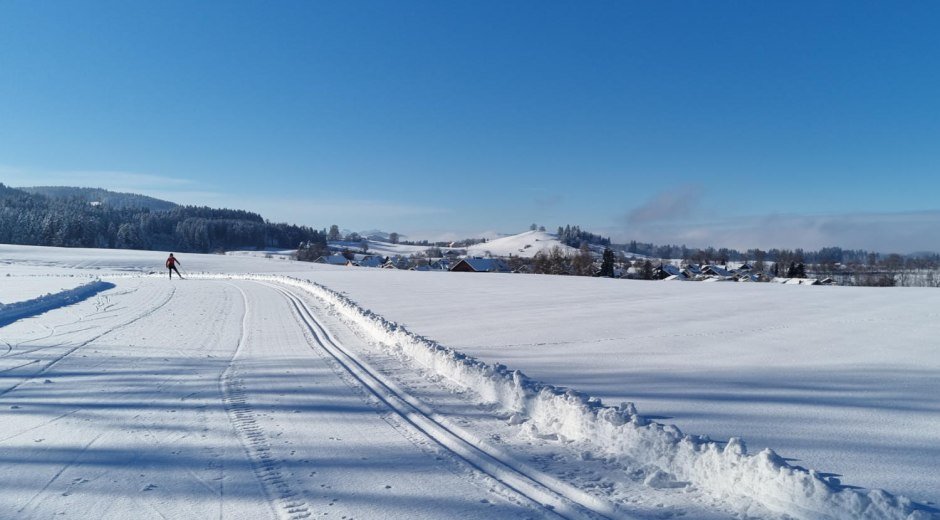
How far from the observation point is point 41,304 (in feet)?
64.3

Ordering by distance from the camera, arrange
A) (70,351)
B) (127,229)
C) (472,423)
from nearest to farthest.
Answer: (472,423), (70,351), (127,229)

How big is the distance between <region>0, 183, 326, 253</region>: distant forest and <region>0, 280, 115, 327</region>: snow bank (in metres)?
95.9

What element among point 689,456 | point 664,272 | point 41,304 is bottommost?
point 41,304

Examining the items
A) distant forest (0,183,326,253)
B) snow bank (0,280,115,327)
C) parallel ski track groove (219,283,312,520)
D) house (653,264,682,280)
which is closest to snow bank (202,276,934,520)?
parallel ski track groove (219,283,312,520)

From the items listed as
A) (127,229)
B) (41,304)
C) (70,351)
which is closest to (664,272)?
(41,304)

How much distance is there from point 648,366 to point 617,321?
20.1ft

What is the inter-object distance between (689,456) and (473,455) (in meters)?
1.98

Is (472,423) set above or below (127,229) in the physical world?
below

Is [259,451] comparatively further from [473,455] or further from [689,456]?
[689,456]

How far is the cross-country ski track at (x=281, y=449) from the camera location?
13.7 feet

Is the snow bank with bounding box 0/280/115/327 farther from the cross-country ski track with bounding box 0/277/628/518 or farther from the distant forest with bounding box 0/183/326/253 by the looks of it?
the distant forest with bounding box 0/183/326/253

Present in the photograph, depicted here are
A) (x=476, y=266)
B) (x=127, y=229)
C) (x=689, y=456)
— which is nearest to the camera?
(x=689, y=456)

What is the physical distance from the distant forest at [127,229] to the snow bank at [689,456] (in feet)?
402

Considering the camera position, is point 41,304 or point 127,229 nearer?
point 41,304
